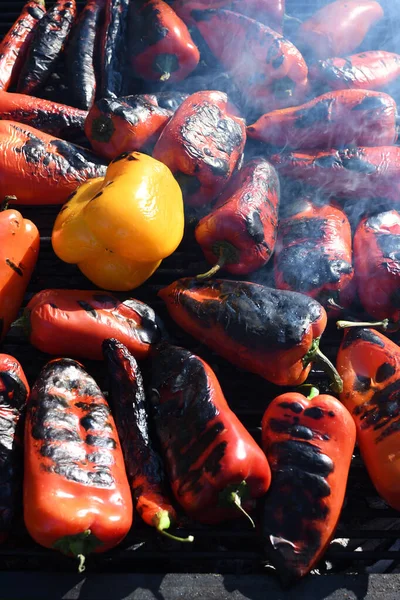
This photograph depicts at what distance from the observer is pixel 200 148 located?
104 inches

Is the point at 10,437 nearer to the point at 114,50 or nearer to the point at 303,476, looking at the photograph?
the point at 303,476

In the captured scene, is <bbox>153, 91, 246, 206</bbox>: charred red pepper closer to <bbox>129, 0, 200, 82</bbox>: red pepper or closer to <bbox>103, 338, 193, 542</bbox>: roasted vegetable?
<bbox>129, 0, 200, 82</bbox>: red pepper

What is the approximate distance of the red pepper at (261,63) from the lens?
3.24 metres

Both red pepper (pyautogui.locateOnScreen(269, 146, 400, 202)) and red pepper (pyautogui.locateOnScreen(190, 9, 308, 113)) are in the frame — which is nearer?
red pepper (pyautogui.locateOnScreen(269, 146, 400, 202))

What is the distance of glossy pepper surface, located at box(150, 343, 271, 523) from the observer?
1.86 meters

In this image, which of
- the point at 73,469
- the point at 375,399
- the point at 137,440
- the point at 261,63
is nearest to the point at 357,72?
the point at 261,63

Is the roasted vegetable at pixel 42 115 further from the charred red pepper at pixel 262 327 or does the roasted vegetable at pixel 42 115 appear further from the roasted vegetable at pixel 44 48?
the charred red pepper at pixel 262 327

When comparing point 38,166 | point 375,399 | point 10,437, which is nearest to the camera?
point 10,437

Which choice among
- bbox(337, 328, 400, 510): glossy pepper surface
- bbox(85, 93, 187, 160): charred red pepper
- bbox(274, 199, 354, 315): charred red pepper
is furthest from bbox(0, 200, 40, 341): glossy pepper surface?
bbox(337, 328, 400, 510): glossy pepper surface

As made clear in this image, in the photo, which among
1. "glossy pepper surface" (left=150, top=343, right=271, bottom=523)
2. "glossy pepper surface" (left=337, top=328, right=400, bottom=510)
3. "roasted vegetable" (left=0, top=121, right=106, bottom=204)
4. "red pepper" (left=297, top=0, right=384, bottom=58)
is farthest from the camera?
"red pepper" (left=297, top=0, right=384, bottom=58)

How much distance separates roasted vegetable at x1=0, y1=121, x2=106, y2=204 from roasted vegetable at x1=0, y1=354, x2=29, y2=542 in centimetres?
108

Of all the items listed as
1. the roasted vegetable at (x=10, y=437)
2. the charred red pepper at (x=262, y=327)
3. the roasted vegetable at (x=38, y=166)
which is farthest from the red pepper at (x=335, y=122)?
the roasted vegetable at (x=10, y=437)

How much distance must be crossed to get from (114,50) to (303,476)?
2780mm

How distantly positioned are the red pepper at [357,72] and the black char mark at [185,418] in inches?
84.2
